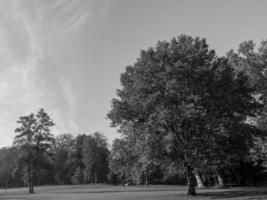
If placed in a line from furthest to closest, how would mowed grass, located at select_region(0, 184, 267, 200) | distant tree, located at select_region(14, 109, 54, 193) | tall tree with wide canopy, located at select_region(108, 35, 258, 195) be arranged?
distant tree, located at select_region(14, 109, 54, 193), tall tree with wide canopy, located at select_region(108, 35, 258, 195), mowed grass, located at select_region(0, 184, 267, 200)

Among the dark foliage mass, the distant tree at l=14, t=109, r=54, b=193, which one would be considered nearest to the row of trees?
the distant tree at l=14, t=109, r=54, b=193

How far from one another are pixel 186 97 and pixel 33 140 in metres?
44.2

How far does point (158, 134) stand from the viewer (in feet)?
93.2

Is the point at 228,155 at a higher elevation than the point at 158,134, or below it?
below

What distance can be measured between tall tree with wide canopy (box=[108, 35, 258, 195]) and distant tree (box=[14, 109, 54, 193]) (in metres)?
36.3

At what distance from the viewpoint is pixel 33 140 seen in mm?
62906

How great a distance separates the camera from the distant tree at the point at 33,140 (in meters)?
61.8

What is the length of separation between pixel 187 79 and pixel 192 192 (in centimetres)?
1099

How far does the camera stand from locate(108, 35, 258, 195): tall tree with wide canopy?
2753 centimetres

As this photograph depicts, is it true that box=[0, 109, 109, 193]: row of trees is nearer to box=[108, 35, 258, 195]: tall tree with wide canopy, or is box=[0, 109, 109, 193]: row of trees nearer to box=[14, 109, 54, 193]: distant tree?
box=[14, 109, 54, 193]: distant tree

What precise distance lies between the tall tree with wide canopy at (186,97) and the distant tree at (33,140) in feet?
119

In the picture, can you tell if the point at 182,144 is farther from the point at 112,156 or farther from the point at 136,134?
the point at 112,156

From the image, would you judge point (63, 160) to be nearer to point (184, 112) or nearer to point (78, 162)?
point (78, 162)

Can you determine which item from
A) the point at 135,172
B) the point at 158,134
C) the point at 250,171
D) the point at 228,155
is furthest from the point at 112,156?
the point at 250,171
